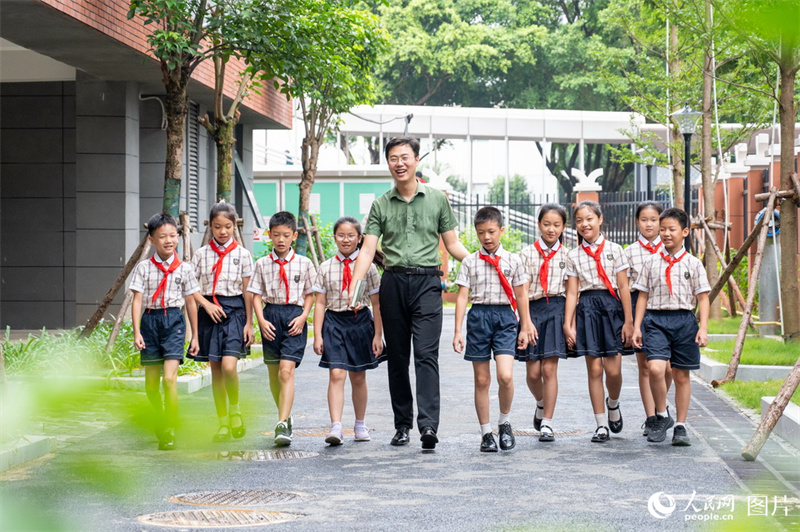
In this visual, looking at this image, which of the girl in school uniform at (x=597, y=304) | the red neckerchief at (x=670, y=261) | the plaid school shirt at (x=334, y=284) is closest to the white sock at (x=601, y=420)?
the girl in school uniform at (x=597, y=304)

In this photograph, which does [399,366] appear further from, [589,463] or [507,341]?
[589,463]

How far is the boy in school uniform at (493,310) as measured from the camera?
716cm

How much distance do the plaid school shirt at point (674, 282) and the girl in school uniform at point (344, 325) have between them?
5.91 feet

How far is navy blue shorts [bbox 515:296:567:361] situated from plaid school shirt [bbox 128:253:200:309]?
7.40 feet

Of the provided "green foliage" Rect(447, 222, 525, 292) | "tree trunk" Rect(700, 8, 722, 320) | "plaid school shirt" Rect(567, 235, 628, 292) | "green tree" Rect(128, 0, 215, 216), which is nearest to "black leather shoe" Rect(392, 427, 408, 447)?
"plaid school shirt" Rect(567, 235, 628, 292)

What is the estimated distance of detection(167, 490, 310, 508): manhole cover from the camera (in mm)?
5430

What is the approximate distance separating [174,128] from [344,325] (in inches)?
204

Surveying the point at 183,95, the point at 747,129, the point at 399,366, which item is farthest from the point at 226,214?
the point at 747,129

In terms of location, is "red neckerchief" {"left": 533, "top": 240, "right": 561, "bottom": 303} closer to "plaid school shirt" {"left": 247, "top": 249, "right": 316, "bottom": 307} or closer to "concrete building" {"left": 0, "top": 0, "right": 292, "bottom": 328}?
"plaid school shirt" {"left": 247, "top": 249, "right": 316, "bottom": 307}

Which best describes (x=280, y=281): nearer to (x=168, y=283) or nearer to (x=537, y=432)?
(x=168, y=283)

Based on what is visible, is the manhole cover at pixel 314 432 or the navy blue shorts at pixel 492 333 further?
the manhole cover at pixel 314 432

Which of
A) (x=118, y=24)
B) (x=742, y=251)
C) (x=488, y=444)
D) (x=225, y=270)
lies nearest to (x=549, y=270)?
(x=488, y=444)

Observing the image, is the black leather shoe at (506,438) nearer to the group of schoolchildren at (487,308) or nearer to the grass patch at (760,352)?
the group of schoolchildren at (487,308)

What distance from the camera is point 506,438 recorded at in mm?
7090
